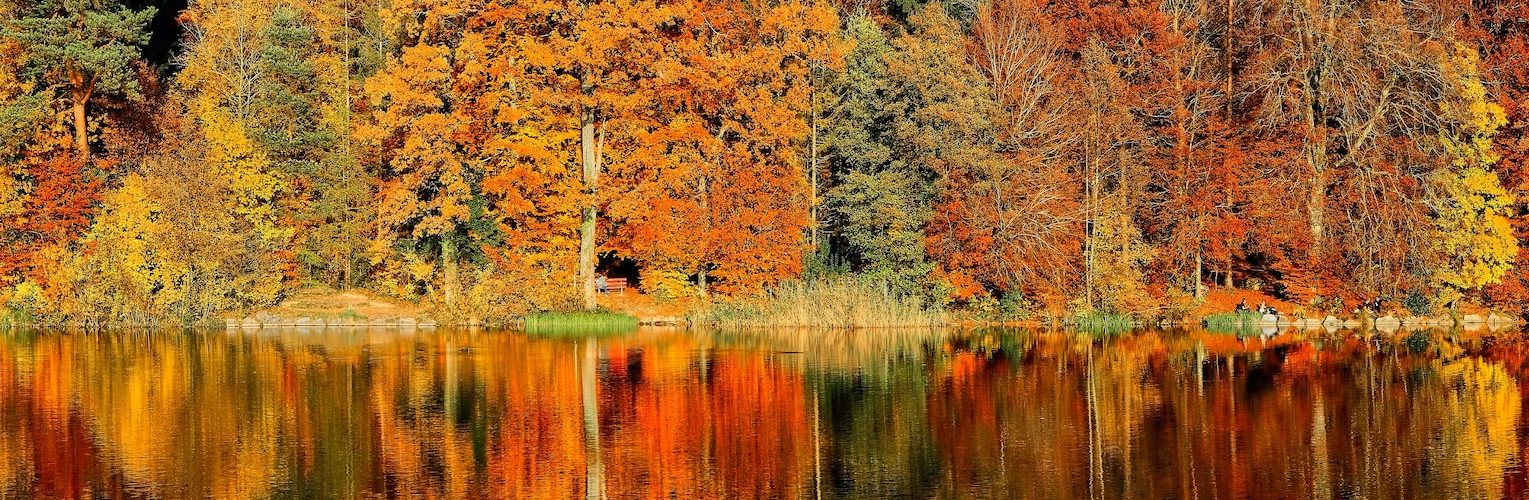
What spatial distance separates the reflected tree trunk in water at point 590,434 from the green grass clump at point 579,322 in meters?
8.48

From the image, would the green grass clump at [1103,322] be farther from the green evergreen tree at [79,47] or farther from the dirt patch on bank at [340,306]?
the green evergreen tree at [79,47]

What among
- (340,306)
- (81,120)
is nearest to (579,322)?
(340,306)

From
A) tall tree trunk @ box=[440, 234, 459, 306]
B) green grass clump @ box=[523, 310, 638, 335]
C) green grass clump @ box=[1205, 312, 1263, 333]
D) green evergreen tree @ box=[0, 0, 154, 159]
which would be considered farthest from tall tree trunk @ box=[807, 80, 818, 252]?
green evergreen tree @ box=[0, 0, 154, 159]

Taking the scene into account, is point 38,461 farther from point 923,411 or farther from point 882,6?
point 882,6

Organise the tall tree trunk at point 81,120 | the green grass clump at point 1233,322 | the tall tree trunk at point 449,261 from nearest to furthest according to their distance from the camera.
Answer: the green grass clump at point 1233,322
the tall tree trunk at point 449,261
the tall tree trunk at point 81,120

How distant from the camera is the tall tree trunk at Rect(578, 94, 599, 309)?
4366cm

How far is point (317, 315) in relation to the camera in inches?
1796

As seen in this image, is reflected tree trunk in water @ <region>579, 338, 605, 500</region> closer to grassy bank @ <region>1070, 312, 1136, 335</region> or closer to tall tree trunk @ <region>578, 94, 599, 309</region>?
tall tree trunk @ <region>578, 94, 599, 309</region>

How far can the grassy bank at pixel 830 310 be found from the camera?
39688 mm

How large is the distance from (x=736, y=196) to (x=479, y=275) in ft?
23.0

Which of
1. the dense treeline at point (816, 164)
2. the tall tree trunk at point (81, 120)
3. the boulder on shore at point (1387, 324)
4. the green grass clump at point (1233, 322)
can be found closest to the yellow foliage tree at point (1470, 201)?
the dense treeline at point (816, 164)

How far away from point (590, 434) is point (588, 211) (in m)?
23.3

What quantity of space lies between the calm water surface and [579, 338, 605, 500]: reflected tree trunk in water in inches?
2.5

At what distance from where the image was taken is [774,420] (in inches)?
893
